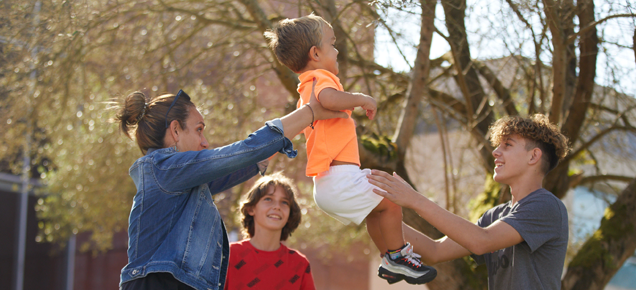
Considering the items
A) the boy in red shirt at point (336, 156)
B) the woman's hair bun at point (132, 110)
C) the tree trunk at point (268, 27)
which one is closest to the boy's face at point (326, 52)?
the boy in red shirt at point (336, 156)

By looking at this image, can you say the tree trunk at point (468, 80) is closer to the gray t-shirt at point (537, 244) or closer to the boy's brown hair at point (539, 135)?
the boy's brown hair at point (539, 135)

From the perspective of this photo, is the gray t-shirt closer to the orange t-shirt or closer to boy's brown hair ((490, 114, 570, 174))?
boy's brown hair ((490, 114, 570, 174))

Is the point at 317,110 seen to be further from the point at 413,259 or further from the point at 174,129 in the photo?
the point at 413,259

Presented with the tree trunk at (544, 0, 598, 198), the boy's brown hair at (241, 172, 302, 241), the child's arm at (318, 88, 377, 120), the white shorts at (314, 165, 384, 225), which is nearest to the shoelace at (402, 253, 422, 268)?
the white shorts at (314, 165, 384, 225)

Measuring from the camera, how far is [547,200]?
2.34m

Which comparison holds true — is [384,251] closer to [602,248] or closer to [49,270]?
[602,248]

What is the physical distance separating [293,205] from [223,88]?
2.86 metres

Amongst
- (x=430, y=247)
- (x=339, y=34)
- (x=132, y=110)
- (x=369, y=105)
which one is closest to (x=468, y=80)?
→ (x=339, y=34)

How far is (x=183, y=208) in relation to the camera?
2068 mm

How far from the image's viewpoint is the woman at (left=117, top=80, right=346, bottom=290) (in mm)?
1924

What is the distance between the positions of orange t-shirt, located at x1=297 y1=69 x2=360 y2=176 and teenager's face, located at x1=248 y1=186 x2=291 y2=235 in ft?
3.38

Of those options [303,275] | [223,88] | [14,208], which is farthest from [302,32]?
[14,208]

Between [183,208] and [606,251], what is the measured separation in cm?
349

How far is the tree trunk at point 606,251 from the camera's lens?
156 inches
